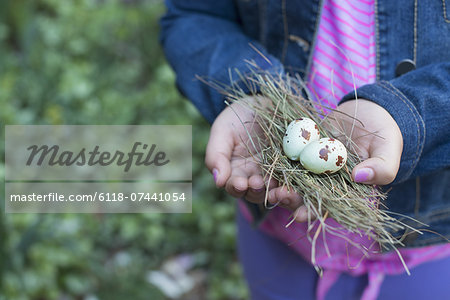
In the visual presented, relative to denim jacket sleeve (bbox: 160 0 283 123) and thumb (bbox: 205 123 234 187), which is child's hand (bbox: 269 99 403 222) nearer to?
thumb (bbox: 205 123 234 187)

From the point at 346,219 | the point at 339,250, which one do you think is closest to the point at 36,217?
the point at 339,250

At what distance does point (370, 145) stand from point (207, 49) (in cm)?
50

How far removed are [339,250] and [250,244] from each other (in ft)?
0.97

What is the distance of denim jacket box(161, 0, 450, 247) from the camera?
906 mm

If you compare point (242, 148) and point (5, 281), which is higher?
point (242, 148)

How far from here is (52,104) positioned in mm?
2656

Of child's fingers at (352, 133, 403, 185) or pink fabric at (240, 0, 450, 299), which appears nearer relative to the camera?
child's fingers at (352, 133, 403, 185)

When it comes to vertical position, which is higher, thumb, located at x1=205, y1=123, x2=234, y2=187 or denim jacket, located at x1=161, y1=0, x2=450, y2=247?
Result: denim jacket, located at x1=161, y1=0, x2=450, y2=247

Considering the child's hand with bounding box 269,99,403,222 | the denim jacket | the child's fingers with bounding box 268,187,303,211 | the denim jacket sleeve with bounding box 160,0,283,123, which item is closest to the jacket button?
the denim jacket

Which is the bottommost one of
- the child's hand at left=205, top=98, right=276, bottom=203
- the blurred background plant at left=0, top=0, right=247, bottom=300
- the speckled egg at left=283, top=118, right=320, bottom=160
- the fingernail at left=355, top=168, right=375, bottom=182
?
the blurred background plant at left=0, top=0, right=247, bottom=300

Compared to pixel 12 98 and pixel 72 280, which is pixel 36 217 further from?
pixel 12 98

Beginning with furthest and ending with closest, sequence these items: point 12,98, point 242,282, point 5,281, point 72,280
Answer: point 12,98 → point 242,282 → point 72,280 → point 5,281

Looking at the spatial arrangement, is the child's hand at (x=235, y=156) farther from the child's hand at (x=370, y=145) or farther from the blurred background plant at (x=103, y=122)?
the blurred background plant at (x=103, y=122)

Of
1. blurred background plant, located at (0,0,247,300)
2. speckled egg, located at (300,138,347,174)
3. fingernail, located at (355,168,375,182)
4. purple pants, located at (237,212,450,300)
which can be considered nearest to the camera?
fingernail, located at (355,168,375,182)
